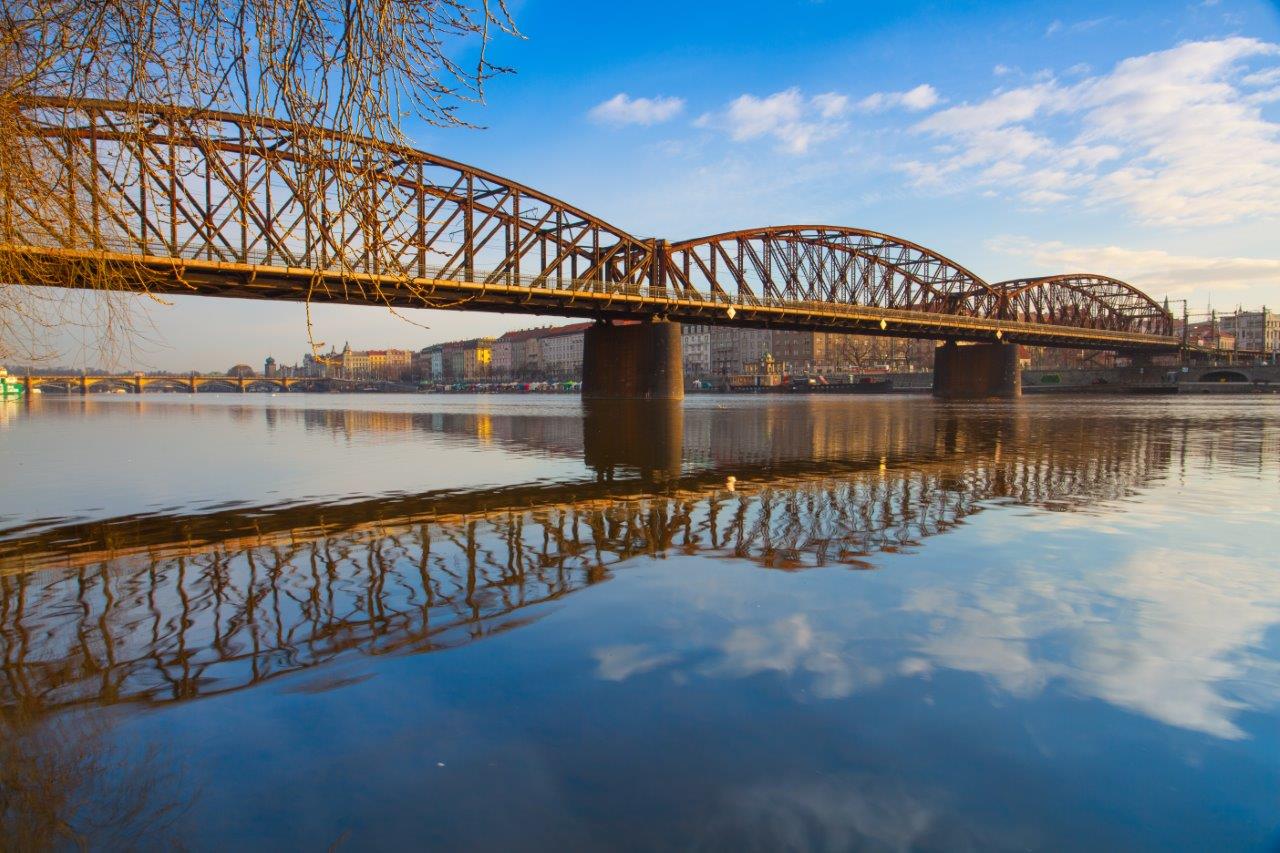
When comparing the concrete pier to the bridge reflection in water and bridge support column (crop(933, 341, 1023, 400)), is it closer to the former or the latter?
the bridge reflection in water

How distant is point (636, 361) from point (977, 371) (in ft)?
172

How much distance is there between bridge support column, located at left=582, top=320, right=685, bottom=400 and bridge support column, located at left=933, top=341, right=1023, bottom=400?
44.0 meters

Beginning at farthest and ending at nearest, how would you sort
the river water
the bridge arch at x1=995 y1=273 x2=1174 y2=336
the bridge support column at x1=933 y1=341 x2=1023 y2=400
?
the bridge arch at x1=995 y1=273 x2=1174 y2=336
the bridge support column at x1=933 y1=341 x2=1023 y2=400
the river water

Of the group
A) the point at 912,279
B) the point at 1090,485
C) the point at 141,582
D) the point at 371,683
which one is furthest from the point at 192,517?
the point at 912,279

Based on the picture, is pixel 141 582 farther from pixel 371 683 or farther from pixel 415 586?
pixel 371 683

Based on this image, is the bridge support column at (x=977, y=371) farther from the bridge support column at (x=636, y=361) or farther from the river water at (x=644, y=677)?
the river water at (x=644, y=677)

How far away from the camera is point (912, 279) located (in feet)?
314

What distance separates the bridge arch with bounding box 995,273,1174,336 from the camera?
4550 inches

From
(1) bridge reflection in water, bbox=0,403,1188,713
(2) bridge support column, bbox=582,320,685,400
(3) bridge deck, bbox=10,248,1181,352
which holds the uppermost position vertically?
(3) bridge deck, bbox=10,248,1181,352

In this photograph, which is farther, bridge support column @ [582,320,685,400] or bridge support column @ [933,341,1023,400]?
bridge support column @ [933,341,1023,400]

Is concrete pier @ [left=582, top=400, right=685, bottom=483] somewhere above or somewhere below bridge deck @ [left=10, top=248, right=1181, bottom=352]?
below

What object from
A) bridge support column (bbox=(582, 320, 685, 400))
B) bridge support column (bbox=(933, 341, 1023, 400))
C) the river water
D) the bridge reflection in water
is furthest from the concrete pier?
bridge support column (bbox=(933, 341, 1023, 400))

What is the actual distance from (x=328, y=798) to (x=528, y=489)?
1015 centimetres

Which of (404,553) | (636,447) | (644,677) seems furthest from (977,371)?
(644,677)
